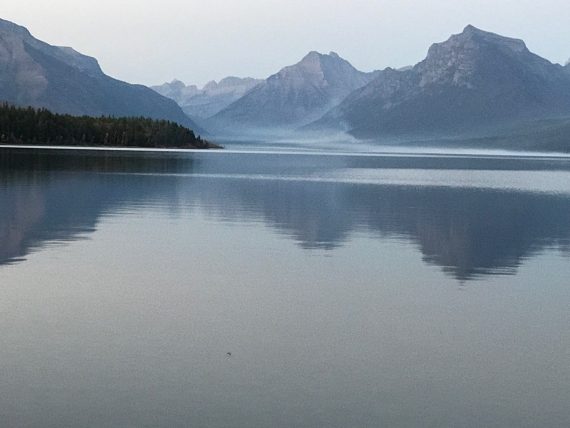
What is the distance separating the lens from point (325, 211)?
5972 cm

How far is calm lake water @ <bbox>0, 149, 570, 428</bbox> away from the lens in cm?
1655

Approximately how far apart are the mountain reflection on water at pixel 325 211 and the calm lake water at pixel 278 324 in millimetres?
339

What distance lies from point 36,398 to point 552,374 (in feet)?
32.0

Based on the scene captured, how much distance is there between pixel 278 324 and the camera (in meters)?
23.1

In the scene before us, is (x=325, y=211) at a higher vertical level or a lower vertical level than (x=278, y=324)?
lower

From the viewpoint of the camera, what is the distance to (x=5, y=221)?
44.9m

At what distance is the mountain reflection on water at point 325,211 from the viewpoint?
39938 mm

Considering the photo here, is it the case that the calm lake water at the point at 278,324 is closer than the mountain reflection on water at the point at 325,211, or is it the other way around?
the calm lake water at the point at 278,324

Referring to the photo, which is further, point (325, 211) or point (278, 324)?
point (325, 211)

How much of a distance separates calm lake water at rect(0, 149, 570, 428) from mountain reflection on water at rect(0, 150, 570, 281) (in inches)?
13.3

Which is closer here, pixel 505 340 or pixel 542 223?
pixel 505 340

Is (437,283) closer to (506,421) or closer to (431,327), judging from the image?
(431,327)

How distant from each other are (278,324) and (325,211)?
36778 mm

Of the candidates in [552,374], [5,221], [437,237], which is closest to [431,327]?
[552,374]
